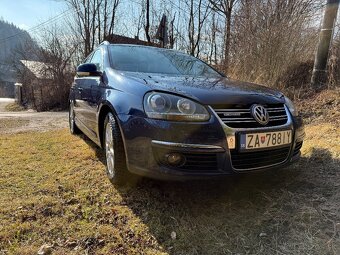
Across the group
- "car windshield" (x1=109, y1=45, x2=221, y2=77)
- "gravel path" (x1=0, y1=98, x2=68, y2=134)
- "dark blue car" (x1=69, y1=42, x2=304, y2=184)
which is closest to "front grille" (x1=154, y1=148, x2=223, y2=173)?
"dark blue car" (x1=69, y1=42, x2=304, y2=184)

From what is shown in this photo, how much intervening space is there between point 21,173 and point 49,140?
67.0 inches

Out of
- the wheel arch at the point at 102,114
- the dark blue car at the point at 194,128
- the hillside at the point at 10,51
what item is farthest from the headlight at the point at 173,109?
the hillside at the point at 10,51

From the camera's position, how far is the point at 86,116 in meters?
3.78

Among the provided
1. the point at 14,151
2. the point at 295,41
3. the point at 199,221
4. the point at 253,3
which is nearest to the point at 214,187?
the point at 199,221

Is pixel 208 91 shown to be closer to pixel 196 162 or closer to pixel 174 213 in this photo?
pixel 196 162

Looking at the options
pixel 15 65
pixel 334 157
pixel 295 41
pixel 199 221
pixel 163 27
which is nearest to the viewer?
pixel 199 221

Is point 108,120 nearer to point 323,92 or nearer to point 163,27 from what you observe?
point 323,92

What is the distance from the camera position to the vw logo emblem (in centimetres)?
230

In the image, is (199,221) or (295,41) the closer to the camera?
(199,221)

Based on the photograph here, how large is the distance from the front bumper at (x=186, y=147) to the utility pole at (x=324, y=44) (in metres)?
3.83

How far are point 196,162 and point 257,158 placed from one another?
0.48m

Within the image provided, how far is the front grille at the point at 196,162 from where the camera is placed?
2174mm

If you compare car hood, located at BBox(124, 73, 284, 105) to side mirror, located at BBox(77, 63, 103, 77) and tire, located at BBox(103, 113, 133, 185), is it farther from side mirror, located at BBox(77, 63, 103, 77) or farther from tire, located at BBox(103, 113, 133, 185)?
side mirror, located at BBox(77, 63, 103, 77)

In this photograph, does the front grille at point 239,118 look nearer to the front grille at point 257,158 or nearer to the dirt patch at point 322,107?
the front grille at point 257,158
